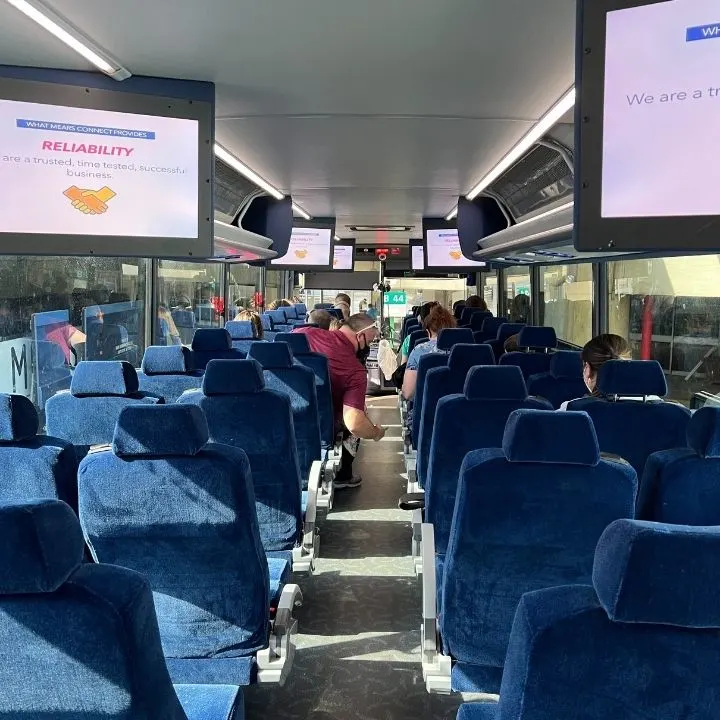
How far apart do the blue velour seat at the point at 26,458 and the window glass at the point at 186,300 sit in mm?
4370

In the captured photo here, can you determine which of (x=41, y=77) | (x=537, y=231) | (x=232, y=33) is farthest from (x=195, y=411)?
(x=537, y=231)

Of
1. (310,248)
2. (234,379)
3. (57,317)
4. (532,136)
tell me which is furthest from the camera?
(310,248)

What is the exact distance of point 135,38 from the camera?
3152 mm

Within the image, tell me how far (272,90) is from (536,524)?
113 inches

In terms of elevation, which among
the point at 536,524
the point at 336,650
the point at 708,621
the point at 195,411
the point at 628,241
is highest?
the point at 628,241

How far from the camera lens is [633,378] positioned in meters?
3.29

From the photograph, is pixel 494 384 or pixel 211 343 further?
pixel 211 343

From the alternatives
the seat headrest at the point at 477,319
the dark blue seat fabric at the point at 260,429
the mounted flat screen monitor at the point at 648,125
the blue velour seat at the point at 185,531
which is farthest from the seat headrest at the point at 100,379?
the seat headrest at the point at 477,319

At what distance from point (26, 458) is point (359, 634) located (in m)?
1.67

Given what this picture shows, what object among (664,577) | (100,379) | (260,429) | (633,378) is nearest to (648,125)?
(664,577)

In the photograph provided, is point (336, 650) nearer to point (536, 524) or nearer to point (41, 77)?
point (536, 524)

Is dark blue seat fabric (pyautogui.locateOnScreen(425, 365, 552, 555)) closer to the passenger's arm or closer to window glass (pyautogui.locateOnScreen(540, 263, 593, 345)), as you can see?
the passenger's arm

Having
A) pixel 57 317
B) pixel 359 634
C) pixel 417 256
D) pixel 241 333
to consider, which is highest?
pixel 417 256

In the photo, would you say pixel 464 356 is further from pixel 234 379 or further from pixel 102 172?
pixel 102 172
